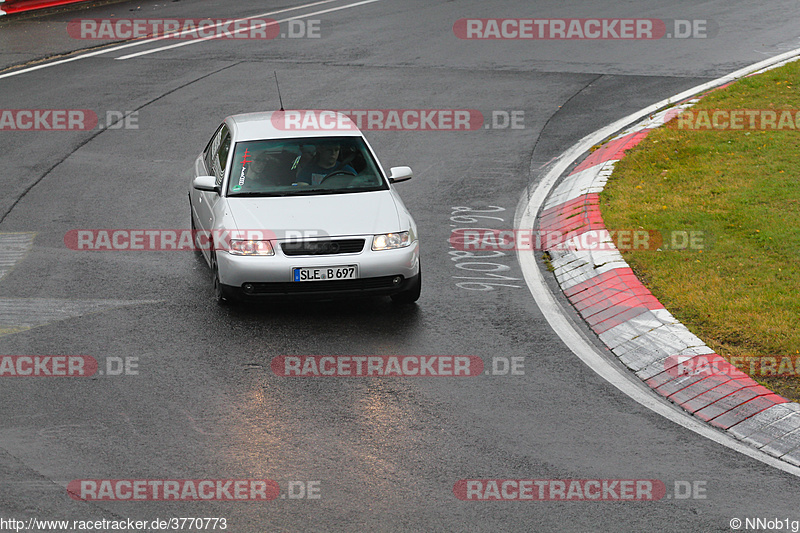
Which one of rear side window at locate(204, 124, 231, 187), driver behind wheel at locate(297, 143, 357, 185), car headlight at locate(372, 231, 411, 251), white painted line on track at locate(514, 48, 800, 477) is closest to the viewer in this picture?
white painted line on track at locate(514, 48, 800, 477)

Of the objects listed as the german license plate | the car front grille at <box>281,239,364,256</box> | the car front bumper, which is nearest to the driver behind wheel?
the car front grille at <box>281,239,364,256</box>

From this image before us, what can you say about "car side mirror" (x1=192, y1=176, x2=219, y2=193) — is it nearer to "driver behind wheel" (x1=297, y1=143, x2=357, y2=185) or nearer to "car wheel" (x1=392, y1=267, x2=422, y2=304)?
"driver behind wheel" (x1=297, y1=143, x2=357, y2=185)

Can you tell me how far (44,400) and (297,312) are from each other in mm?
2602

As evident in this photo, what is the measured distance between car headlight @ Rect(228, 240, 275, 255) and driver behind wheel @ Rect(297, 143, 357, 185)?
1129mm

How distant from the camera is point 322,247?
28.6 feet

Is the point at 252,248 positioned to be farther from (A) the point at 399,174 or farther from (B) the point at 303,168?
(A) the point at 399,174

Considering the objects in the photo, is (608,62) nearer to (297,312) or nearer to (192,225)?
(192,225)

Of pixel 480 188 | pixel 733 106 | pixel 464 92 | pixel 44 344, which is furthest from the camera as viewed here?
pixel 464 92

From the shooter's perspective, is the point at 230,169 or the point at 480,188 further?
the point at 480,188

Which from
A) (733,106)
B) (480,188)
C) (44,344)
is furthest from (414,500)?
(733,106)

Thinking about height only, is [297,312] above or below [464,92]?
below

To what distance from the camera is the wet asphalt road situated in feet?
19.7

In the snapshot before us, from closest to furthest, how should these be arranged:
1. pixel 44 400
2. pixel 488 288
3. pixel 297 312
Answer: pixel 44 400
pixel 297 312
pixel 488 288

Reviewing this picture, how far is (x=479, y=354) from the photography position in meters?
8.25
